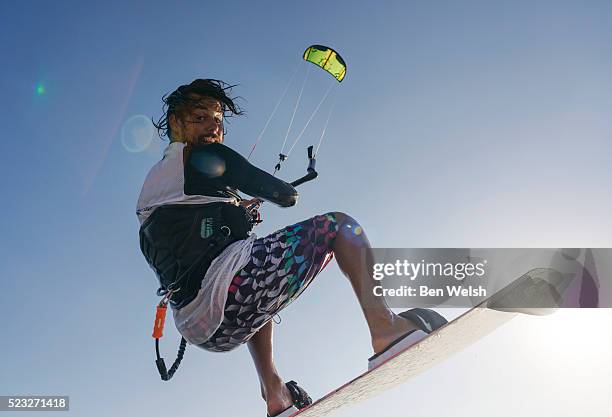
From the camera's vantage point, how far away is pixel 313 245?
4914mm

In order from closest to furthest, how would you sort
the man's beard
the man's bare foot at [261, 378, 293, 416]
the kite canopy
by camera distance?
the man's beard
the man's bare foot at [261, 378, 293, 416]
the kite canopy

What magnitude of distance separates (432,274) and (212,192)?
260 centimetres

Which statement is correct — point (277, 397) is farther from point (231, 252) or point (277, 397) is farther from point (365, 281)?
point (231, 252)

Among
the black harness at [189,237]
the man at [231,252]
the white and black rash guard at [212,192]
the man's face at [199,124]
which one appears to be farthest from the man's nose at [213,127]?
the black harness at [189,237]

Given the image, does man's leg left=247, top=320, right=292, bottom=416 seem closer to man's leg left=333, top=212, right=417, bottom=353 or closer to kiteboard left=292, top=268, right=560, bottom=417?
kiteboard left=292, top=268, right=560, bottom=417

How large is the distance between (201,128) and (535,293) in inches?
116

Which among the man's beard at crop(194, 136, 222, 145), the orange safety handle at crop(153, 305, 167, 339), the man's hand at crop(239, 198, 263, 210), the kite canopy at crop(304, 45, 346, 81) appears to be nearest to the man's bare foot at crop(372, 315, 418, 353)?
the man's hand at crop(239, 198, 263, 210)

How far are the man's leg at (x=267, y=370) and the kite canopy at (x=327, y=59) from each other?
107 inches

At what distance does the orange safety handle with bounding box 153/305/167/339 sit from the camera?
4781mm

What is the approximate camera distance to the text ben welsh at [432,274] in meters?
5.04

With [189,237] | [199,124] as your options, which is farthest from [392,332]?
[199,124]

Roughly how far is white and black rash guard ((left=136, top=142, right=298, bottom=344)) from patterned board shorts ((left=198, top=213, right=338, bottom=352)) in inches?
3.3

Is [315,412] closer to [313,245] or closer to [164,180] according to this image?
[313,245]

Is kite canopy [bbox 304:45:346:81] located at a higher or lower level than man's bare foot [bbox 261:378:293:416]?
higher
